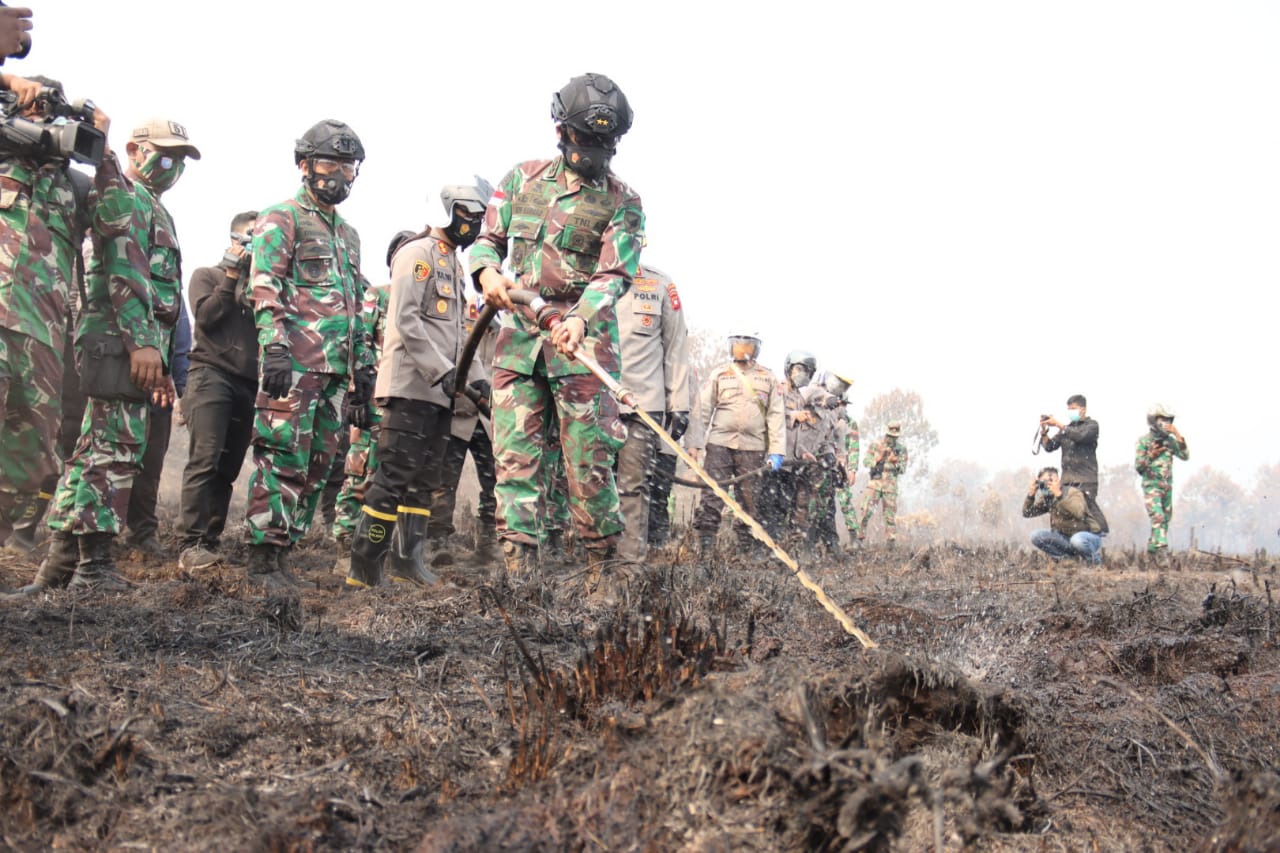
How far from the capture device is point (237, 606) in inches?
158

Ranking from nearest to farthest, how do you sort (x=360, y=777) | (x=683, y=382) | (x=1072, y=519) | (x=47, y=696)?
(x=360, y=777) < (x=47, y=696) < (x=683, y=382) < (x=1072, y=519)

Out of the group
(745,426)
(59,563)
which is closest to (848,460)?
(745,426)

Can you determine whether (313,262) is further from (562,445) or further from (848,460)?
(848,460)

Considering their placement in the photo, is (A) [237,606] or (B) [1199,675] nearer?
(B) [1199,675]

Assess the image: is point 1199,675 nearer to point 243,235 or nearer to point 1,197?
point 1,197

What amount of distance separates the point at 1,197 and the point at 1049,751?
406cm

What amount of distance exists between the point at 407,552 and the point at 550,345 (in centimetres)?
143

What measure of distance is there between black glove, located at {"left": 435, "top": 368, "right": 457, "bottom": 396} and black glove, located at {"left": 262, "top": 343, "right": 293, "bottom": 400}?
2.39 ft

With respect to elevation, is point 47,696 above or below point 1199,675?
below

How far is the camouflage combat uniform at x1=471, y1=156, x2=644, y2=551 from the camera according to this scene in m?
4.49

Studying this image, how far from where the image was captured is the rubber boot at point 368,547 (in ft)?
16.2

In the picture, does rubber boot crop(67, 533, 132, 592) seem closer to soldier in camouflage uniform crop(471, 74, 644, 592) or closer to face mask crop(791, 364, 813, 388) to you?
soldier in camouflage uniform crop(471, 74, 644, 592)

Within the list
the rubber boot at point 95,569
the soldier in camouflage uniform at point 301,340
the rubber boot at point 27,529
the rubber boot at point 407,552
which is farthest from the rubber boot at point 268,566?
the rubber boot at point 27,529

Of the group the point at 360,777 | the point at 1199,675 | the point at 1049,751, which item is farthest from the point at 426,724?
the point at 1199,675
